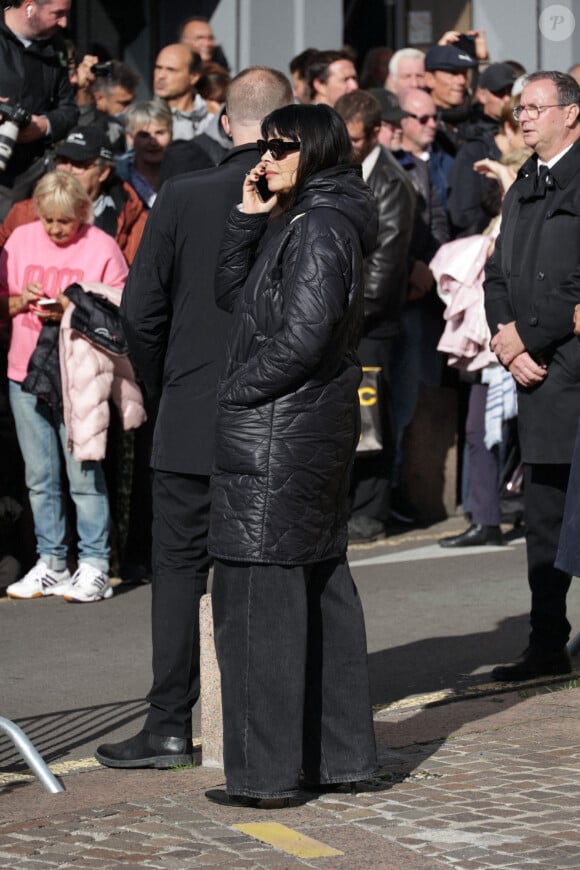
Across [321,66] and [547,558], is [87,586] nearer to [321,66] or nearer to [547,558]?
[547,558]

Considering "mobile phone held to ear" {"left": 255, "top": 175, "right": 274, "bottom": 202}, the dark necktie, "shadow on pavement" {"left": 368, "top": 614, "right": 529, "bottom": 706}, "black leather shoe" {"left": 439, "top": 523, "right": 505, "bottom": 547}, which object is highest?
the dark necktie

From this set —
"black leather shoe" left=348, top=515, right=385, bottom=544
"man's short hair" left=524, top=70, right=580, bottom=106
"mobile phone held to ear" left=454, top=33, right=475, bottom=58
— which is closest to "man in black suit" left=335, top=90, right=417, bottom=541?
"black leather shoe" left=348, top=515, right=385, bottom=544

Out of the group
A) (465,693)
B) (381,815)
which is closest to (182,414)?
(381,815)

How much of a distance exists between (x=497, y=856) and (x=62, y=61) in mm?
6640

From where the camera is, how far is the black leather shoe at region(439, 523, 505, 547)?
1033cm

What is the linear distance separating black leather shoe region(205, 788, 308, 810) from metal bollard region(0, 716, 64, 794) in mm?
542

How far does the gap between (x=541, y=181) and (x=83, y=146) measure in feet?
11.0

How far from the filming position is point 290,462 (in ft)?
16.6

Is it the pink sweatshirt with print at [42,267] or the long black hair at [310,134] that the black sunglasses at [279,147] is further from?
the pink sweatshirt with print at [42,267]

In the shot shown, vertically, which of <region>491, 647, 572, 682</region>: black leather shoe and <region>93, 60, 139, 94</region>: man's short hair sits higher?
<region>93, 60, 139, 94</region>: man's short hair

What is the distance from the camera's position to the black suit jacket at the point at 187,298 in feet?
19.0

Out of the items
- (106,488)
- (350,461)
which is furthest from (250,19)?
(350,461)

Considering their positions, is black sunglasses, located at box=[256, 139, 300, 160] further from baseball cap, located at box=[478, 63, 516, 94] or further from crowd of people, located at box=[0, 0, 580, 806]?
baseball cap, located at box=[478, 63, 516, 94]

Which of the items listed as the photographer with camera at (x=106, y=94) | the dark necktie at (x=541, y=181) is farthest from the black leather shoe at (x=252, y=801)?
the photographer with camera at (x=106, y=94)
